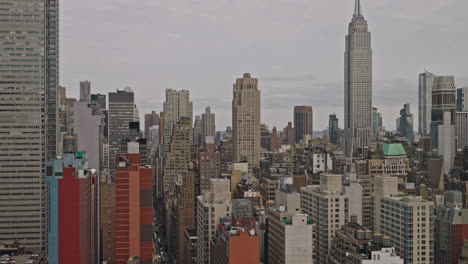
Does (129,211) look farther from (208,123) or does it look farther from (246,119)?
(208,123)

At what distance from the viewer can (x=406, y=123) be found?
2808 inches

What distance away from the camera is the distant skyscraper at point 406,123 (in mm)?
69062

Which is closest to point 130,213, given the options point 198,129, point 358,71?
point 198,129

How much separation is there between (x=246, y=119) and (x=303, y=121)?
2377cm

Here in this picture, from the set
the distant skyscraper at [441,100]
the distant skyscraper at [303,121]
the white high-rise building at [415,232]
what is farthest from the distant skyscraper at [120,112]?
the white high-rise building at [415,232]

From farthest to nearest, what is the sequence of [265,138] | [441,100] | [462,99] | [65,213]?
[265,138] → [441,100] → [462,99] → [65,213]

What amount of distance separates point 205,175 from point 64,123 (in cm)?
1310

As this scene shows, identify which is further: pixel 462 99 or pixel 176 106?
pixel 176 106

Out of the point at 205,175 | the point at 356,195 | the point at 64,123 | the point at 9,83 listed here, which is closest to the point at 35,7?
the point at 9,83

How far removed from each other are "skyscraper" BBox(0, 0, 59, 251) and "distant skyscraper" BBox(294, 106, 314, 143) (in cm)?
5146

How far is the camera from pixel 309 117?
3536 inches

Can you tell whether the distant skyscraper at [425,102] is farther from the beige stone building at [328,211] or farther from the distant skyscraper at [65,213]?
the distant skyscraper at [65,213]

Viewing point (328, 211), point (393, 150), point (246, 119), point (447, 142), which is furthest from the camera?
point (246, 119)

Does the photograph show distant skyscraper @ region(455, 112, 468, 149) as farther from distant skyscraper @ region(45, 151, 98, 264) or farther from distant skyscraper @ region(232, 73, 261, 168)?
distant skyscraper @ region(45, 151, 98, 264)
